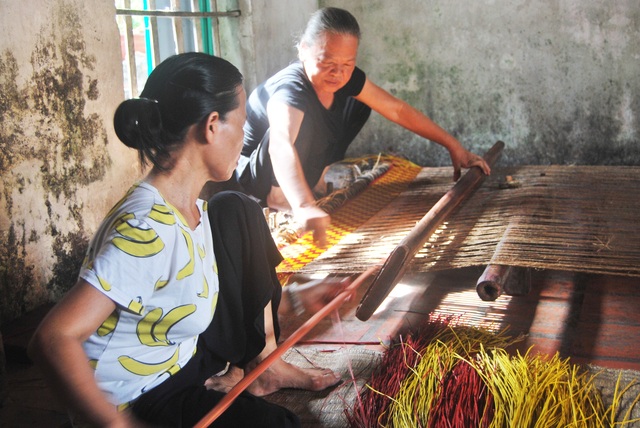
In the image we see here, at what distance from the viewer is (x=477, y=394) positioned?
5.74 feet

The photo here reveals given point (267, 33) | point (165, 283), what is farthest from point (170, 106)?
point (267, 33)

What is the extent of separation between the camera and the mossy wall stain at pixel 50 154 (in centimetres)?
280

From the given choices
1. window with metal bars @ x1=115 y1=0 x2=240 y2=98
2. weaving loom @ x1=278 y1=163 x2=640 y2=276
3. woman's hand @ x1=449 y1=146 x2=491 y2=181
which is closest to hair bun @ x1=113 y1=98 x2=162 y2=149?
weaving loom @ x1=278 y1=163 x2=640 y2=276

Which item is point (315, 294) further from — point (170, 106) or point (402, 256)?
point (170, 106)

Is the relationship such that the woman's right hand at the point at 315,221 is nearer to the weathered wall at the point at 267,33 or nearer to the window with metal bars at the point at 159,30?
the window with metal bars at the point at 159,30

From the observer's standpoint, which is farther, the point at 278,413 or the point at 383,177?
the point at 383,177

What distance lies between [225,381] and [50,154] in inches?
60.5

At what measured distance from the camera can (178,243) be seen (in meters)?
1.37

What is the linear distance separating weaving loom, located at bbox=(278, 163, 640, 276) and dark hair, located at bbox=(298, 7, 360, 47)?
0.80m

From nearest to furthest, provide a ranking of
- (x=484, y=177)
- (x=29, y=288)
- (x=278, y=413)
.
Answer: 1. (x=278, y=413)
2. (x=29, y=288)
3. (x=484, y=177)

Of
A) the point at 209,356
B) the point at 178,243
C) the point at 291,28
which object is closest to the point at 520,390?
the point at 209,356

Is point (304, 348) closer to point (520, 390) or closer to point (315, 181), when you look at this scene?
point (520, 390)

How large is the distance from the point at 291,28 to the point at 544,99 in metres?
1.96

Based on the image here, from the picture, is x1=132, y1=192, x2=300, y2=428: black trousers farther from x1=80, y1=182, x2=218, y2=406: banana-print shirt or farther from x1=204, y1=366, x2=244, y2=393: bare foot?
x1=204, y1=366, x2=244, y2=393: bare foot
